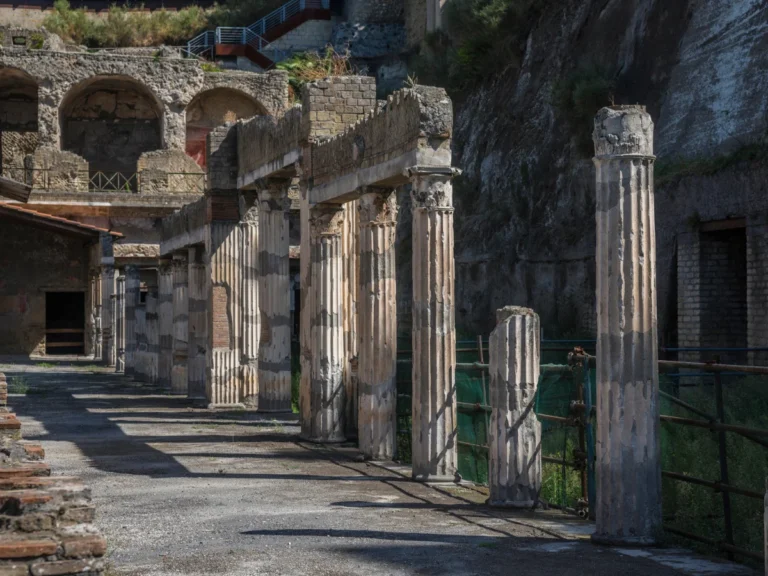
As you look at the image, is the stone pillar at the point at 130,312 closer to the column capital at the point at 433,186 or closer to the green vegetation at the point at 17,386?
the green vegetation at the point at 17,386

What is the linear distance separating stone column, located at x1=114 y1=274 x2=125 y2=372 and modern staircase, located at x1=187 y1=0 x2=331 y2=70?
747 inches

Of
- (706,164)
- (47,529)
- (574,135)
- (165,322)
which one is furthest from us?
(574,135)

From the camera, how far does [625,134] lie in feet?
23.4

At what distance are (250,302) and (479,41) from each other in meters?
16.6

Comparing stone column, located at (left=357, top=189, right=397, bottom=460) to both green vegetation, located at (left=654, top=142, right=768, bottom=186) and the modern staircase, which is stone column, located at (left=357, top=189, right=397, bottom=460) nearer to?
green vegetation, located at (left=654, top=142, right=768, bottom=186)

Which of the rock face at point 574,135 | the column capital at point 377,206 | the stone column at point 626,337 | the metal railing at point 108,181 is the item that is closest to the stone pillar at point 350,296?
the column capital at point 377,206

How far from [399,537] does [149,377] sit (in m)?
16.2

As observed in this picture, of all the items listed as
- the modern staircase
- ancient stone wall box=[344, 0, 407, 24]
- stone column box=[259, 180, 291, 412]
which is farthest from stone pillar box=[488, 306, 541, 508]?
Answer: ancient stone wall box=[344, 0, 407, 24]

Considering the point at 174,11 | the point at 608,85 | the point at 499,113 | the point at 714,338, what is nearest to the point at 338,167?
the point at 714,338

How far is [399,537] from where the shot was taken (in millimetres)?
7305

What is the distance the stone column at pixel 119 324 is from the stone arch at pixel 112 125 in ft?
38.7

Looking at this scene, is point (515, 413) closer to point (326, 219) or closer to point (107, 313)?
point (326, 219)

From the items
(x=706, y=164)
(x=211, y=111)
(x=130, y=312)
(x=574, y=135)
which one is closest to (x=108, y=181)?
(x=211, y=111)

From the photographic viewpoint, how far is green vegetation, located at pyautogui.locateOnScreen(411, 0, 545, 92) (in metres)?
29.9
